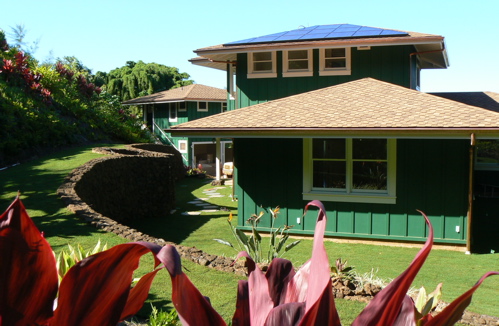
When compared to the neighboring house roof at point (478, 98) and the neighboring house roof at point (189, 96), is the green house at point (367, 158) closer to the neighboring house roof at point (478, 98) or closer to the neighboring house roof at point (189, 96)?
the neighboring house roof at point (478, 98)

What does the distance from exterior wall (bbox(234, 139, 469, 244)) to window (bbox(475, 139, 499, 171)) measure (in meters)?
6.65

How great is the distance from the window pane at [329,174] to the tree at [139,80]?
41.6 metres

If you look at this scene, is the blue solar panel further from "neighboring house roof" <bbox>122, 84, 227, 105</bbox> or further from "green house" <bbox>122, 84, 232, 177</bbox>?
"neighboring house roof" <bbox>122, 84, 227, 105</bbox>

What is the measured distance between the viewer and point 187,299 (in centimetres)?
74

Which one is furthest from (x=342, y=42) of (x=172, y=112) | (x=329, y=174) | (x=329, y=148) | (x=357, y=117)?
(x=172, y=112)

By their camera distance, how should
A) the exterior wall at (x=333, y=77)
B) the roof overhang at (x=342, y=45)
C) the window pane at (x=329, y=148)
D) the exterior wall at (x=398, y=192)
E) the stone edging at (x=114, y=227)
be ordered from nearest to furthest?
the stone edging at (x=114, y=227) < the exterior wall at (x=398, y=192) < the window pane at (x=329, y=148) < the roof overhang at (x=342, y=45) < the exterior wall at (x=333, y=77)

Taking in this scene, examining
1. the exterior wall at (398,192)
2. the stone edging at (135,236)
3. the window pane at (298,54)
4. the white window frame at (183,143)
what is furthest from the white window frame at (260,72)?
the white window frame at (183,143)

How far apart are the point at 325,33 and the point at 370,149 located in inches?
254

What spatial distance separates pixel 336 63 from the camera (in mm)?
14820

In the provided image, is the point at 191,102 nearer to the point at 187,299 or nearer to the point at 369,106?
the point at 369,106

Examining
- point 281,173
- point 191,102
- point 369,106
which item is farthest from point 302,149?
point 191,102

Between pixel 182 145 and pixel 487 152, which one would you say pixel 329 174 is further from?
pixel 182 145

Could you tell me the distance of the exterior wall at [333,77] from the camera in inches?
564

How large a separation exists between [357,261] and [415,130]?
2.82m
